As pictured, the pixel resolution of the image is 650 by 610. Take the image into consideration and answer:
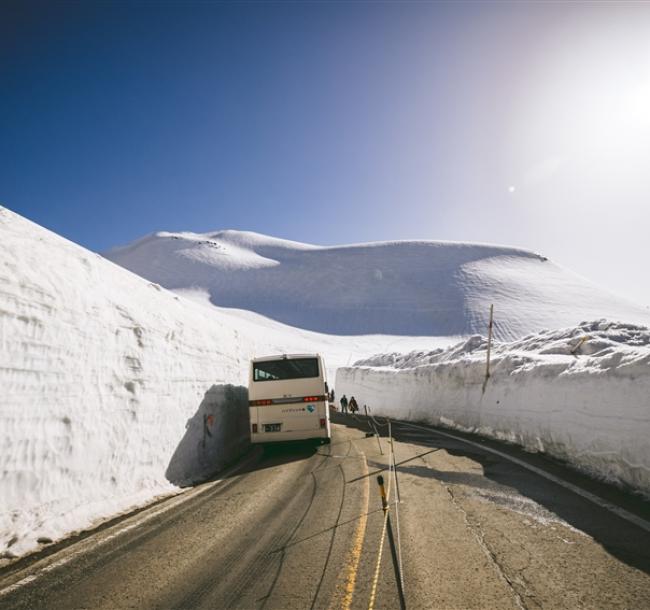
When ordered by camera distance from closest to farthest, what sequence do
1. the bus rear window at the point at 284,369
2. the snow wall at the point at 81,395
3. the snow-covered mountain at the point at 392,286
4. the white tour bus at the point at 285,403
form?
the snow wall at the point at 81,395, the white tour bus at the point at 285,403, the bus rear window at the point at 284,369, the snow-covered mountain at the point at 392,286

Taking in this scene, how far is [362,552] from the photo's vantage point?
4.10 meters

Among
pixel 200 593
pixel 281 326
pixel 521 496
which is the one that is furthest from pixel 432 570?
pixel 281 326

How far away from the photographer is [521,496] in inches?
226

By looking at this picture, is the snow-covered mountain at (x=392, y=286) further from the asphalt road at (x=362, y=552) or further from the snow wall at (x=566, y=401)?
the asphalt road at (x=362, y=552)

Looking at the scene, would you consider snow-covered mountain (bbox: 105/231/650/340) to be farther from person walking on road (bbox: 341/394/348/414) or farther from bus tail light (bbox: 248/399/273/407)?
bus tail light (bbox: 248/399/273/407)

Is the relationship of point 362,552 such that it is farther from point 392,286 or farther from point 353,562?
point 392,286

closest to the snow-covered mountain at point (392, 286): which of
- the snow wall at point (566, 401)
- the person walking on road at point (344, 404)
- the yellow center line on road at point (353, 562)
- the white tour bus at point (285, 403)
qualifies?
the person walking on road at point (344, 404)

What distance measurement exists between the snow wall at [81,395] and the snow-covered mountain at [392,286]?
85.5m

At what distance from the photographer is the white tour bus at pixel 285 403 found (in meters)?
10.8

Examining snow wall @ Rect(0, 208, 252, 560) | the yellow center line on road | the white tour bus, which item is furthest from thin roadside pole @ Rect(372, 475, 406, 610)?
the white tour bus

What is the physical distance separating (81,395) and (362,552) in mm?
5138

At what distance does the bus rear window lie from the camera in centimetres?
1111

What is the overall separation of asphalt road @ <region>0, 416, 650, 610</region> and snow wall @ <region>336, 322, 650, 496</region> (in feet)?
2.05

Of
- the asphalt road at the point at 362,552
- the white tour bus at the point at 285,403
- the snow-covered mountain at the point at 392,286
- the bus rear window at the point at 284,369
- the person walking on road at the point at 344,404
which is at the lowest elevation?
the person walking on road at the point at 344,404
